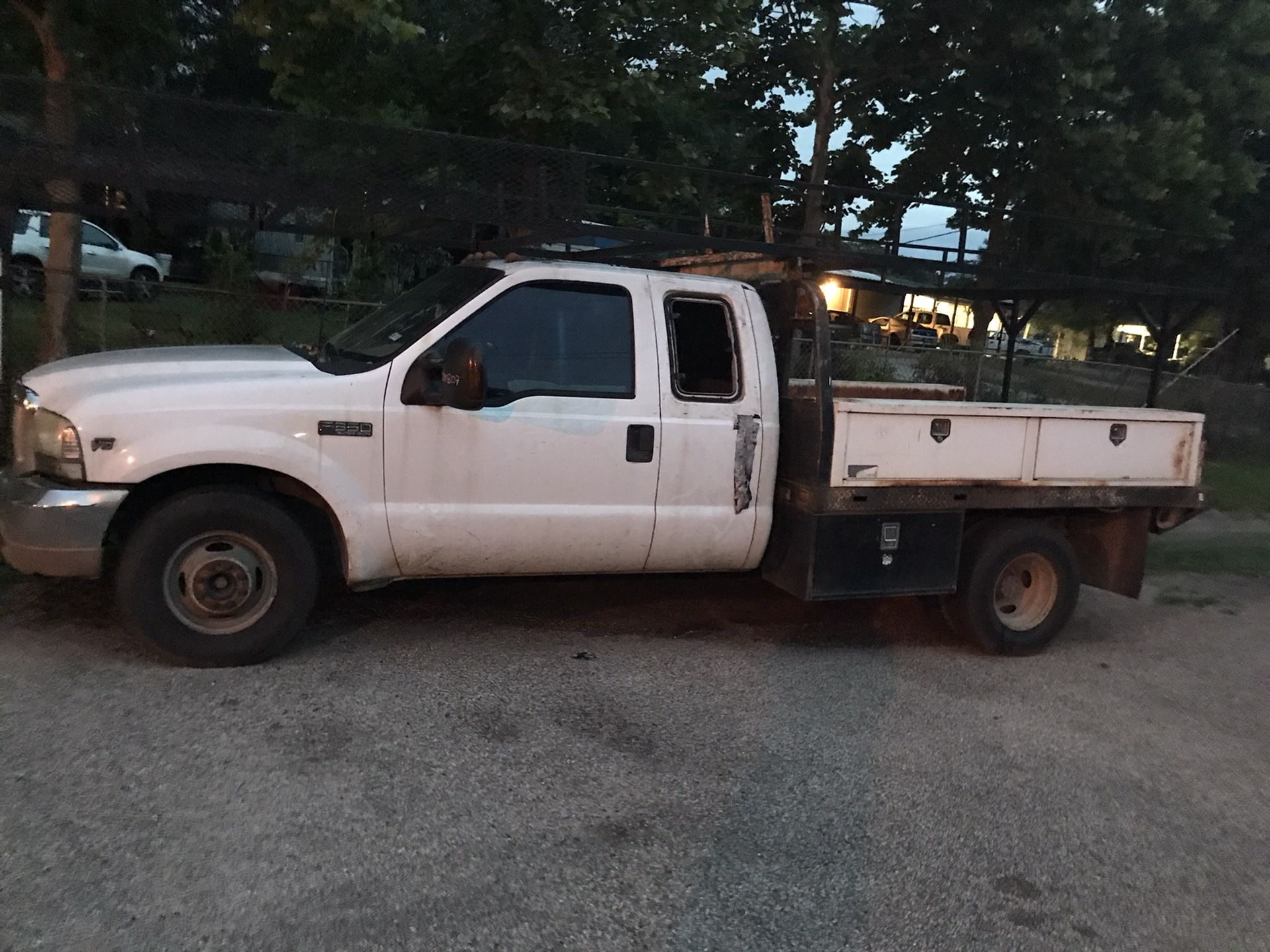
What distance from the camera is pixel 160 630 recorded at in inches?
198

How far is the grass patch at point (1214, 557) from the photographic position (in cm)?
991

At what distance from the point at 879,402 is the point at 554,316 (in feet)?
5.95

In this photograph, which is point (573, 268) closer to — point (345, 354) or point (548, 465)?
point (548, 465)

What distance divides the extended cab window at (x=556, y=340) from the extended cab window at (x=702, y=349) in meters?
0.27

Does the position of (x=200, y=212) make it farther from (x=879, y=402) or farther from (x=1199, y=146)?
(x=1199, y=146)

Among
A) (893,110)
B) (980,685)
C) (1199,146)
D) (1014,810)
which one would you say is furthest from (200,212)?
(1199,146)

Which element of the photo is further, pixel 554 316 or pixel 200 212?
pixel 200 212

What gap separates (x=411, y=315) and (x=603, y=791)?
108 inches

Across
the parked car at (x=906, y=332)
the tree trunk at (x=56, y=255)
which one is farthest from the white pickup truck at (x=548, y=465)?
the parked car at (x=906, y=332)

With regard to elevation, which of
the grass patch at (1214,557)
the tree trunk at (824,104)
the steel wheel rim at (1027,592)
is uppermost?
the tree trunk at (824,104)

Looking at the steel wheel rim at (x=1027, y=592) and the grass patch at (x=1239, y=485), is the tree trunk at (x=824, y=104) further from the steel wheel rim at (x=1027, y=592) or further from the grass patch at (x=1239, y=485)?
the steel wheel rim at (x=1027, y=592)

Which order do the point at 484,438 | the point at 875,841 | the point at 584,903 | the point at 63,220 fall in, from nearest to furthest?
the point at 584,903
the point at 875,841
the point at 484,438
the point at 63,220

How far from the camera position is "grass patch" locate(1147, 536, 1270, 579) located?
390 inches

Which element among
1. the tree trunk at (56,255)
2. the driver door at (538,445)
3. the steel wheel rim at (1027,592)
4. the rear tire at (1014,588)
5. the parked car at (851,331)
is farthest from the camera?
the parked car at (851,331)
